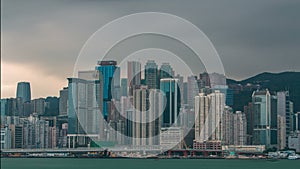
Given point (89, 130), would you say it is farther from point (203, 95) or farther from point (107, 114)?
point (203, 95)

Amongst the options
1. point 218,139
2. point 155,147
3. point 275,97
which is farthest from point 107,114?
point 275,97

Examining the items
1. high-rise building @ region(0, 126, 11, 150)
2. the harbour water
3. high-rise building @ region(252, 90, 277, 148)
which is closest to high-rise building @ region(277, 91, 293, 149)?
high-rise building @ region(252, 90, 277, 148)

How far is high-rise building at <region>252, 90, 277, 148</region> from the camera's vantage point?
5809 centimetres

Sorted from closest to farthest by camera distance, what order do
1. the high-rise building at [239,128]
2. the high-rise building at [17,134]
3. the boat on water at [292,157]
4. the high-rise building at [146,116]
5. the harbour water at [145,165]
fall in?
the harbour water at [145,165]
the boat on water at [292,157]
the high-rise building at [146,116]
the high-rise building at [239,128]
the high-rise building at [17,134]

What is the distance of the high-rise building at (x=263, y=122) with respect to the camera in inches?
2287

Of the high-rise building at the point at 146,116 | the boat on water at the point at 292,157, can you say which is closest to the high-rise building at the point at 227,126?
the high-rise building at the point at 146,116

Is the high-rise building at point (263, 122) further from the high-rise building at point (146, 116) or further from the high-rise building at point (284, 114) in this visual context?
the high-rise building at point (146, 116)

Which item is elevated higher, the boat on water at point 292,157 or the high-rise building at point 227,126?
the high-rise building at point 227,126

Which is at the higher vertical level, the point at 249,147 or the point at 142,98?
the point at 142,98

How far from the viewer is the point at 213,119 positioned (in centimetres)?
5962

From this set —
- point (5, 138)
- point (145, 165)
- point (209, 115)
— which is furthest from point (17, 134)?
point (145, 165)

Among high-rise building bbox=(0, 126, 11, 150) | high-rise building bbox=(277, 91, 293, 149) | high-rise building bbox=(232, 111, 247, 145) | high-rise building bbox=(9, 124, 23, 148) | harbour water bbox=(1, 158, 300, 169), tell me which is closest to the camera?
harbour water bbox=(1, 158, 300, 169)

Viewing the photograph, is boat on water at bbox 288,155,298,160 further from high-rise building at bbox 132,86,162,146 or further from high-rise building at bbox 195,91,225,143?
high-rise building at bbox 132,86,162,146

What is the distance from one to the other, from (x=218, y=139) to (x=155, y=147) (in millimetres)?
5612
